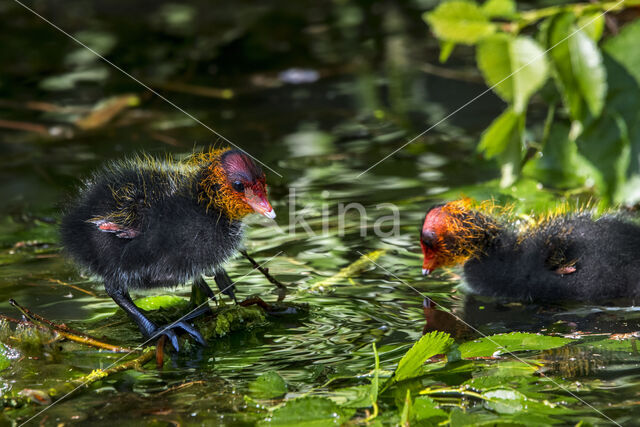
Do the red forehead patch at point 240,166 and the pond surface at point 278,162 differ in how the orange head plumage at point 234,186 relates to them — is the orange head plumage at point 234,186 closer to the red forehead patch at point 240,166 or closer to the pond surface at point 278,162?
the red forehead patch at point 240,166

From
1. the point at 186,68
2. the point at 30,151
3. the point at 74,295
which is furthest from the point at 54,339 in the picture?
the point at 186,68

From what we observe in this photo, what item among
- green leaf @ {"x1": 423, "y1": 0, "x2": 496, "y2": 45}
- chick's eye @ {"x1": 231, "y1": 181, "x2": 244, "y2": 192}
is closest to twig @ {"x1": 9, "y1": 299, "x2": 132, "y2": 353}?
chick's eye @ {"x1": 231, "y1": 181, "x2": 244, "y2": 192}

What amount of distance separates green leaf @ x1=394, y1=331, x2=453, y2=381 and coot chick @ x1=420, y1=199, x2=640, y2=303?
1194 millimetres

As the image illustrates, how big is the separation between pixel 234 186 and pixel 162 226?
367 mm

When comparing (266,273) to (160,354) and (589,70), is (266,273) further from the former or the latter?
(589,70)

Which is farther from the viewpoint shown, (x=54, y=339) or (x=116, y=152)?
(x=116, y=152)

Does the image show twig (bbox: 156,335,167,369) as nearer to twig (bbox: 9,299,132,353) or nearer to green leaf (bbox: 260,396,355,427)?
twig (bbox: 9,299,132,353)

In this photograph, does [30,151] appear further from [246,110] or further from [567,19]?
[567,19]

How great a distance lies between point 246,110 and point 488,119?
239cm

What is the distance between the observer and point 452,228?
4273mm

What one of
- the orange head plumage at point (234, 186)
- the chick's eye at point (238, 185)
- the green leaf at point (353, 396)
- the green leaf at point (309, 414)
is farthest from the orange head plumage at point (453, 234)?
the green leaf at point (309, 414)

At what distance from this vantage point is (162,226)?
3.70m

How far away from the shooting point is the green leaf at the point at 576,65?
2775mm

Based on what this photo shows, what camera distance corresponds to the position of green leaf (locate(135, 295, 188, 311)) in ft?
13.4
